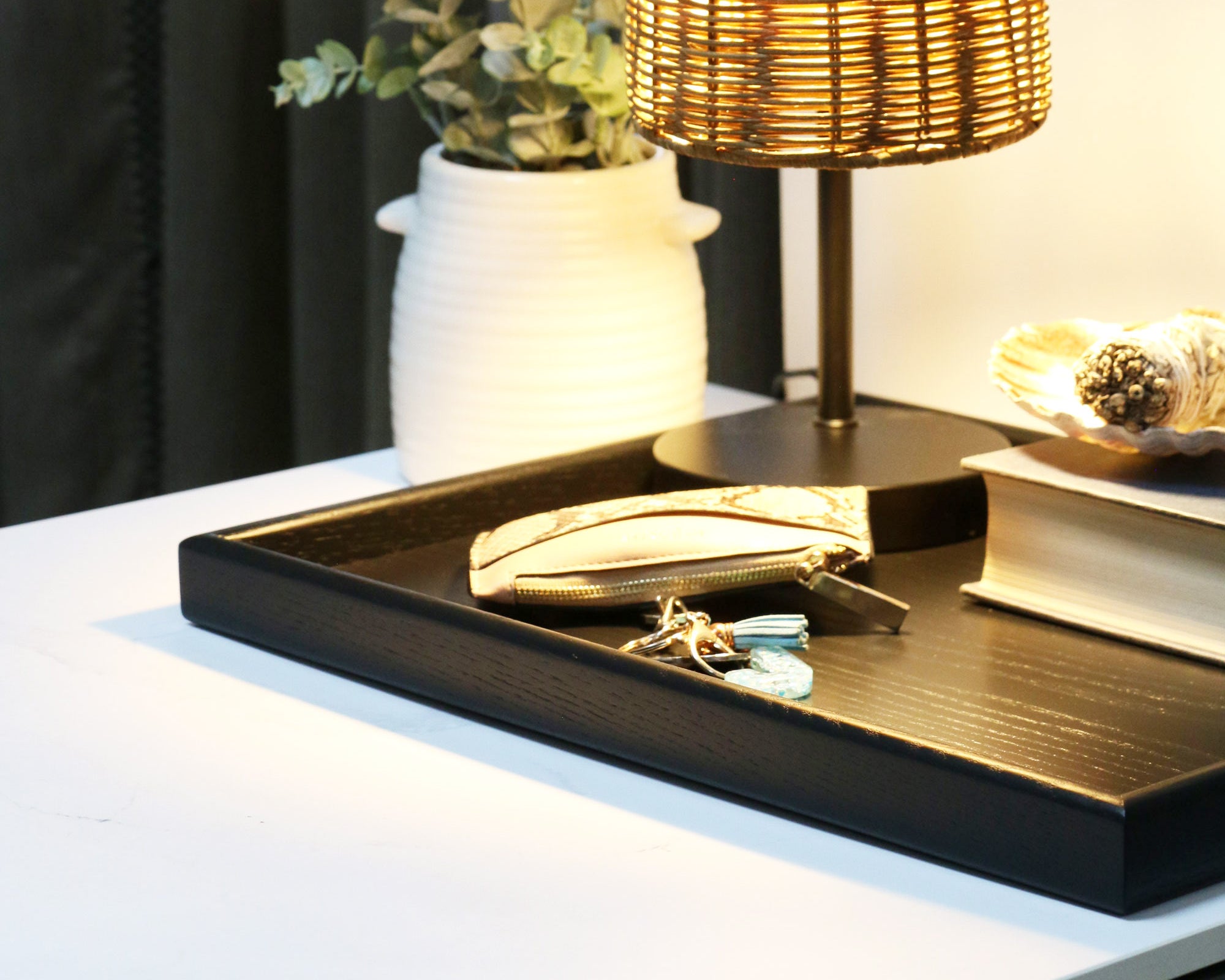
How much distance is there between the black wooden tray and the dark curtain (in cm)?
60

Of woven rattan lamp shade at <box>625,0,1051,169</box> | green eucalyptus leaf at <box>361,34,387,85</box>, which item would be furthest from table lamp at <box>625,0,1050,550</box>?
green eucalyptus leaf at <box>361,34,387,85</box>

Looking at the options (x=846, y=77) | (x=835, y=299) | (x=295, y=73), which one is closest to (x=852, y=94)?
(x=846, y=77)

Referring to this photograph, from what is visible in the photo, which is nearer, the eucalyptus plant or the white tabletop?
the white tabletop

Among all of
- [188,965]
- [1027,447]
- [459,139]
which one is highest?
[459,139]

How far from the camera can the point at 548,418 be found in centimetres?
104

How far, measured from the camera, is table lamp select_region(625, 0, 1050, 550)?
81 cm

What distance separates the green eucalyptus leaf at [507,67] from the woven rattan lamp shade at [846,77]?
16 cm

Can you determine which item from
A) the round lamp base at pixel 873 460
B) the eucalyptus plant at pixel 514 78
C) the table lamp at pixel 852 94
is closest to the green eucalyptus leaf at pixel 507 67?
the eucalyptus plant at pixel 514 78

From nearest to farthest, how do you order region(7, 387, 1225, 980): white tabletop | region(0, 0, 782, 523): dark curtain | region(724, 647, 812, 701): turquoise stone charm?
region(7, 387, 1225, 980): white tabletop < region(724, 647, 812, 701): turquoise stone charm < region(0, 0, 782, 523): dark curtain

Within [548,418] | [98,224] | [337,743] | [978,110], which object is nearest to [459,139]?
[548,418]

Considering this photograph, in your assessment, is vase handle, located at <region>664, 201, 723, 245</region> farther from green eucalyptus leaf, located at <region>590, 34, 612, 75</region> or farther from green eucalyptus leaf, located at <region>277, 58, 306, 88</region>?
green eucalyptus leaf, located at <region>277, 58, 306, 88</region>

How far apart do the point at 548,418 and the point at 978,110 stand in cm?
32

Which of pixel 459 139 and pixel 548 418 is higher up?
pixel 459 139

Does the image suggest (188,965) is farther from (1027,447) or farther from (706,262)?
(706,262)
